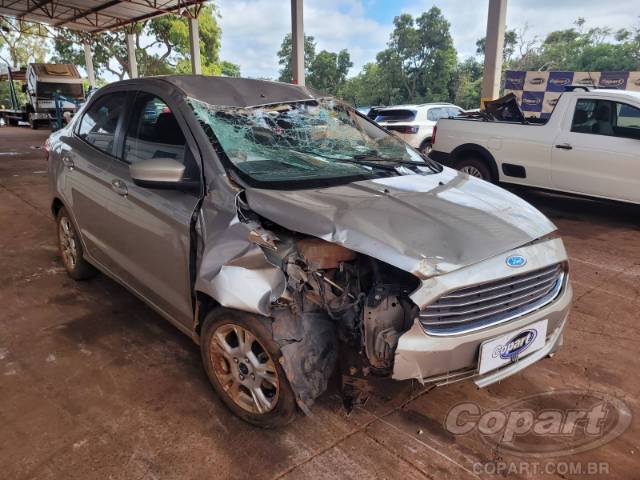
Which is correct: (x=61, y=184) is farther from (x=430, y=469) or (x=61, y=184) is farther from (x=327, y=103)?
(x=430, y=469)

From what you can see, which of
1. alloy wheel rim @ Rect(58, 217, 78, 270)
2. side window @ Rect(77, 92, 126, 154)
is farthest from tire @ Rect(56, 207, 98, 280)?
side window @ Rect(77, 92, 126, 154)

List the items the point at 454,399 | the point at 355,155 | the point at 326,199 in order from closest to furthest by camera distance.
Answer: the point at 326,199
the point at 454,399
the point at 355,155

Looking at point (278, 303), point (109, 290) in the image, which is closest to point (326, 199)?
point (278, 303)

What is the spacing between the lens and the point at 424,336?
6.28 ft

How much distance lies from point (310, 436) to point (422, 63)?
3592 centimetres

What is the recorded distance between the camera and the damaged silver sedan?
1.97 meters

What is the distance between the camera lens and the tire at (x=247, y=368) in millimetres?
2059

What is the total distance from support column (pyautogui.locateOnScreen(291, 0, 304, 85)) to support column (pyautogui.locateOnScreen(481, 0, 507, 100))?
5.15m

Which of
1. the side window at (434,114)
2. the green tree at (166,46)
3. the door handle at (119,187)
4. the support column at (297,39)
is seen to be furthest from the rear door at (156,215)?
the green tree at (166,46)

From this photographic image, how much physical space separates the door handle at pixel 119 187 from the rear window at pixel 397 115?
8.55 m

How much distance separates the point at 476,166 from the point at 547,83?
13.4m

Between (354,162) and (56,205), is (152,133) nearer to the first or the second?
(354,162)

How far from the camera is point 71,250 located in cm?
388

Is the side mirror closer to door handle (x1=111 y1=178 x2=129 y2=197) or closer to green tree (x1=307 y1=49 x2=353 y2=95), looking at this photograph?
door handle (x1=111 y1=178 x2=129 y2=197)
